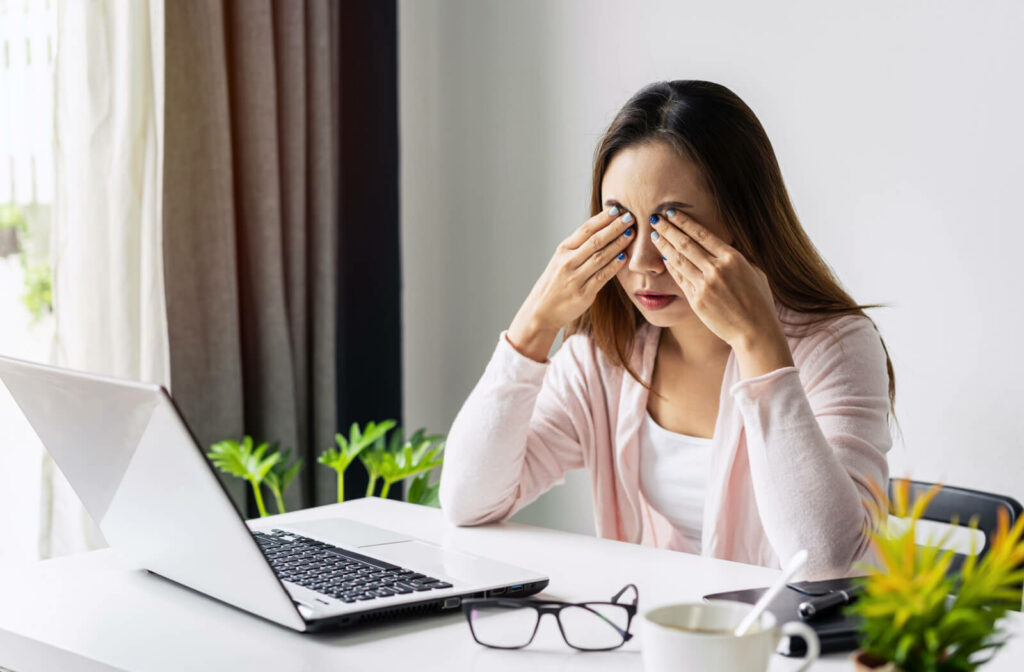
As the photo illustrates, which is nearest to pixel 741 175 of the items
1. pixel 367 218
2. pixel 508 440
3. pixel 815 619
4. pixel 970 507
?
pixel 508 440

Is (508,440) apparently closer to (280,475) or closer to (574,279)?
(574,279)

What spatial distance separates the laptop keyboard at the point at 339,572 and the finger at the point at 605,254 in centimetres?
50

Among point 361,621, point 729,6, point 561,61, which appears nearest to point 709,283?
point 361,621

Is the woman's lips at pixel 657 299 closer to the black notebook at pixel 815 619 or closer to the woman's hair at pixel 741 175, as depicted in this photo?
the woman's hair at pixel 741 175

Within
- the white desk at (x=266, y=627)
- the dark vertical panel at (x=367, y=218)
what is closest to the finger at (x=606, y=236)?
the white desk at (x=266, y=627)

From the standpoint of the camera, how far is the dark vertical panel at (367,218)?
97.9 inches

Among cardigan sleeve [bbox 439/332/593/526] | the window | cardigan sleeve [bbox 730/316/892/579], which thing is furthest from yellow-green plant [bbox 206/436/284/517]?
cardigan sleeve [bbox 730/316/892/579]

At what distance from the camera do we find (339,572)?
3.10 ft

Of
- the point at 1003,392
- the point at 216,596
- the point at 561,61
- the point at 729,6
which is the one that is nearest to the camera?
the point at 216,596

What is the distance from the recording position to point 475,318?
2.73m

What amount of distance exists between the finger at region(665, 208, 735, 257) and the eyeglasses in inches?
20.0

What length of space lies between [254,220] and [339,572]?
4.67 feet

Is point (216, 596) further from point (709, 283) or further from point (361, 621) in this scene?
point (709, 283)

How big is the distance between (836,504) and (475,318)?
5.66ft
